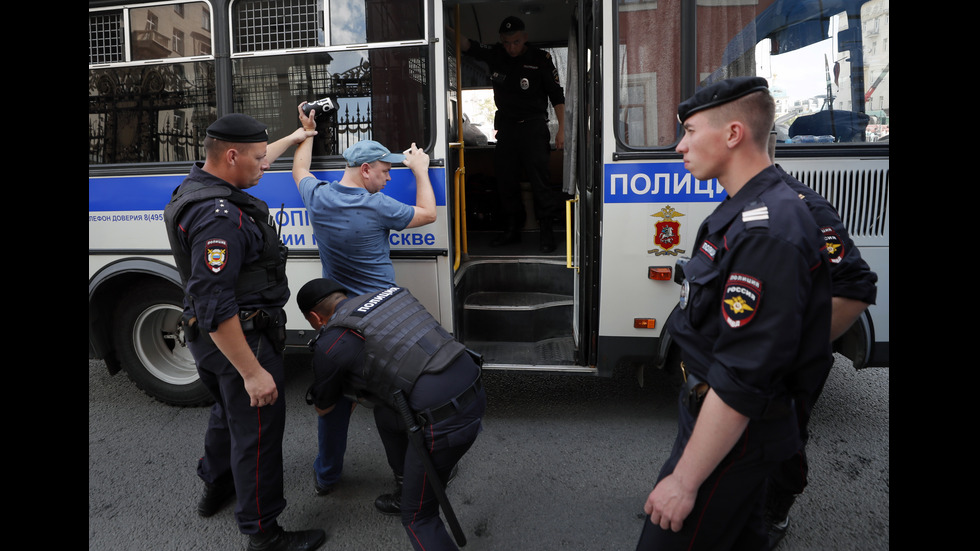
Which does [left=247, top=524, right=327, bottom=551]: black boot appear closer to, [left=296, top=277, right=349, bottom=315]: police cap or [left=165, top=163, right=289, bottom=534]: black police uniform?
[left=165, top=163, right=289, bottom=534]: black police uniform

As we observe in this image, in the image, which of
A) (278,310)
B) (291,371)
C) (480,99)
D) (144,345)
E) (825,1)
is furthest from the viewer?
(480,99)

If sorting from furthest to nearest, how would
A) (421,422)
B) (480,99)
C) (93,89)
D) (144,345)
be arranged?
(480,99) → (144,345) → (93,89) → (421,422)

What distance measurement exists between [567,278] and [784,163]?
5.23 feet

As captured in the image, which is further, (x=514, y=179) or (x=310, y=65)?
(x=514, y=179)

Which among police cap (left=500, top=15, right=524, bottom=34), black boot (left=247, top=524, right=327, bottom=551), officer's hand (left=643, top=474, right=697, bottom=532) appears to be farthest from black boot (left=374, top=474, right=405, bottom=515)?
police cap (left=500, top=15, right=524, bottom=34)

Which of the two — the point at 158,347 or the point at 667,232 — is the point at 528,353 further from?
the point at 158,347

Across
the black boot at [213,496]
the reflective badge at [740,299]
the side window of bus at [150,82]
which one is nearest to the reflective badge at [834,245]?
the reflective badge at [740,299]

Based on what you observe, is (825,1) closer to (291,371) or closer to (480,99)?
(480,99)

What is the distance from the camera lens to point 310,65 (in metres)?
3.61

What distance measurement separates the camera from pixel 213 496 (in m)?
3.00

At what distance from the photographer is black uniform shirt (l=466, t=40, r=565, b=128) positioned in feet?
15.9

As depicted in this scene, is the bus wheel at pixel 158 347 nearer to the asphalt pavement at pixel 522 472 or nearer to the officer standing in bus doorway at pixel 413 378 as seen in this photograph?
the asphalt pavement at pixel 522 472

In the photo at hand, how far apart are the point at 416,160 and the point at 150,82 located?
1.78m

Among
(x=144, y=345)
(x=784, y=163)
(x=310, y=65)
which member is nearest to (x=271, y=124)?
(x=310, y=65)
